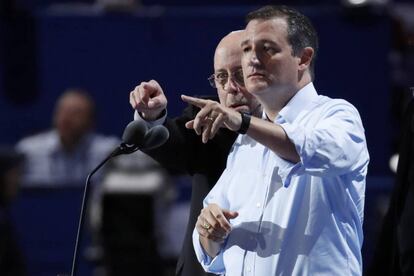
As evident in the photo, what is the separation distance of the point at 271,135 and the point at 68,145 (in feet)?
13.8

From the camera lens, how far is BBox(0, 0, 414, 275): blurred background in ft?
20.4

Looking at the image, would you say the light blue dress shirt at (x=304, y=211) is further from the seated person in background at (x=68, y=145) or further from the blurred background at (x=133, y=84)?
the seated person in background at (x=68, y=145)

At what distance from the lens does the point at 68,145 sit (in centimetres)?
702

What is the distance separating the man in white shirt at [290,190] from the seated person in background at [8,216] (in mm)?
3098

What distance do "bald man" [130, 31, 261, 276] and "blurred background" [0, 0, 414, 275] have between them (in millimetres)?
2407

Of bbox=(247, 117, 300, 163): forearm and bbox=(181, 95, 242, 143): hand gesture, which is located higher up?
bbox=(181, 95, 242, 143): hand gesture

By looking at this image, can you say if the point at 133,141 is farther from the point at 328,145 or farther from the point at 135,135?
the point at 328,145

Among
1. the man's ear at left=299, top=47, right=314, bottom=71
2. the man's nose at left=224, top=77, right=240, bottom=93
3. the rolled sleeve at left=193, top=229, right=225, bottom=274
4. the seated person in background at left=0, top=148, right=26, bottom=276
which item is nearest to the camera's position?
the man's ear at left=299, top=47, right=314, bottom=71

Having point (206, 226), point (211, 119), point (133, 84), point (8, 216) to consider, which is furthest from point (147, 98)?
point (133, 84)

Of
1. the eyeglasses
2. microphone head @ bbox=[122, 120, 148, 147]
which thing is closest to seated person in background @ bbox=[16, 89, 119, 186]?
the eyeglasses

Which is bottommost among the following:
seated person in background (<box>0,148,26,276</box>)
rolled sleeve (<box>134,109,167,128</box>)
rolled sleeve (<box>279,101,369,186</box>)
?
seated person in background (<box>0,148,26,276</box>)

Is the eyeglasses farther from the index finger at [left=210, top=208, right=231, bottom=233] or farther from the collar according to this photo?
the index finger at [left=210, top=208, right=231, bottom=233]

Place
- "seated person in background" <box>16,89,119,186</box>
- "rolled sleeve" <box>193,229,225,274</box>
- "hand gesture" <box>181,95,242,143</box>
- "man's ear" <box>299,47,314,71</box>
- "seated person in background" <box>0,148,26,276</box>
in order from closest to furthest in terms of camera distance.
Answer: "hand gesture" <box>181,95,242,143</box> < "man's ear" <box>299,47,314,71</box> < "rolled sleeve" <box>193,229,225,274</box> < "seated person in background" <box>0,148,26,276</box> < "seated person in background" <box>16,89,119,186</box>

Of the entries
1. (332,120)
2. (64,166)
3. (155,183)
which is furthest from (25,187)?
(332,120)
